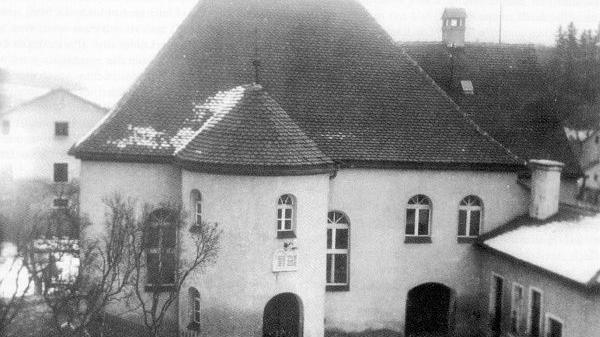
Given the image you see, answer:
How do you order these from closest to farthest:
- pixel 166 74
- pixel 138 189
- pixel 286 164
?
pixel 286 164, pixel 138 189, pixel 166 74

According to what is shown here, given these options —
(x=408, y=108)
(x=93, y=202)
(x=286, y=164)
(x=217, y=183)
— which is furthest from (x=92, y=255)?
(x=408, y=108)

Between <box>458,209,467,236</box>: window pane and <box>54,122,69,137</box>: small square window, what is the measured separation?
3356cm

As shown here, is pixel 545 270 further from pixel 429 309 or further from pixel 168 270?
pixel 168 270

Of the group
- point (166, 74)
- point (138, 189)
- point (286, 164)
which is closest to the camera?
point (286, 164)

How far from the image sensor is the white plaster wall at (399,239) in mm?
23047

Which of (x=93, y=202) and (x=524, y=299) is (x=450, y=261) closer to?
(x=524, y=299)

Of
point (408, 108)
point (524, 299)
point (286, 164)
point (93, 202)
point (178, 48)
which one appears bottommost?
point (524, 299)

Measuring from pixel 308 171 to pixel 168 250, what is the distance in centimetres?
562

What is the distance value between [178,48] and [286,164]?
7422 millimetres

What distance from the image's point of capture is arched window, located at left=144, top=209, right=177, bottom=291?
73.0ft

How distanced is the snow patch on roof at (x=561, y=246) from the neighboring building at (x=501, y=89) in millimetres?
5573

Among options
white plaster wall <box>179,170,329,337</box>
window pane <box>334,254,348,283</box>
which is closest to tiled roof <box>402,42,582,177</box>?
window pane <box>334,254,348,283</box>

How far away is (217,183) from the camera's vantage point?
20281 millimetres

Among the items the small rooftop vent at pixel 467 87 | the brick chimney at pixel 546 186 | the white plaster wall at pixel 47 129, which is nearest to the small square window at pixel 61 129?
the white plaster wall at pixel 47 129
